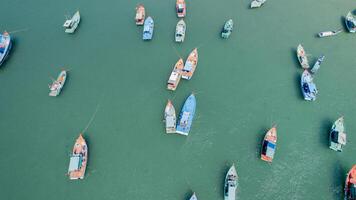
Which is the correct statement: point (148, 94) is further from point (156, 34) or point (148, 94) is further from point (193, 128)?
point (156, 34)

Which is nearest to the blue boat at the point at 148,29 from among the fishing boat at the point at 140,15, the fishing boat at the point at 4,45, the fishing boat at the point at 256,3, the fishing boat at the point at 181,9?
the fishing boat at the point at 140,15

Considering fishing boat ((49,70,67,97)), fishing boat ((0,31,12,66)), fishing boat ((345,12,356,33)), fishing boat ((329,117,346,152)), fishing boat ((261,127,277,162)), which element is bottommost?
fishing boat ((261,127,277,162))

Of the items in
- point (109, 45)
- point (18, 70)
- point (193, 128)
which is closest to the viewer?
point (193, 128)

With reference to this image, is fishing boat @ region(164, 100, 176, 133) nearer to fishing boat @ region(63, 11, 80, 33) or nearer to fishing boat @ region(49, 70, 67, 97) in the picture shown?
fishing boat @ region(49, 70, 67, 97)

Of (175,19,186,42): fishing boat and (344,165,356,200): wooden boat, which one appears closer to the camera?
(344,165,356,200): wooden boat

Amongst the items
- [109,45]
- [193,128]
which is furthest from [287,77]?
[109,45]

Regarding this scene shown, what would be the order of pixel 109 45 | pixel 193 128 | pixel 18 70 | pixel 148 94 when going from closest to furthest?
pixel 193 128 → pixel 148 94 → pixel 18 70 → pixel 109 45

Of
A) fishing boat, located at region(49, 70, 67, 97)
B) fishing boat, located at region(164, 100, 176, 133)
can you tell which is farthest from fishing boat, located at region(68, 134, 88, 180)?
fishing boat, located at region(164, 100, 176, 133)
